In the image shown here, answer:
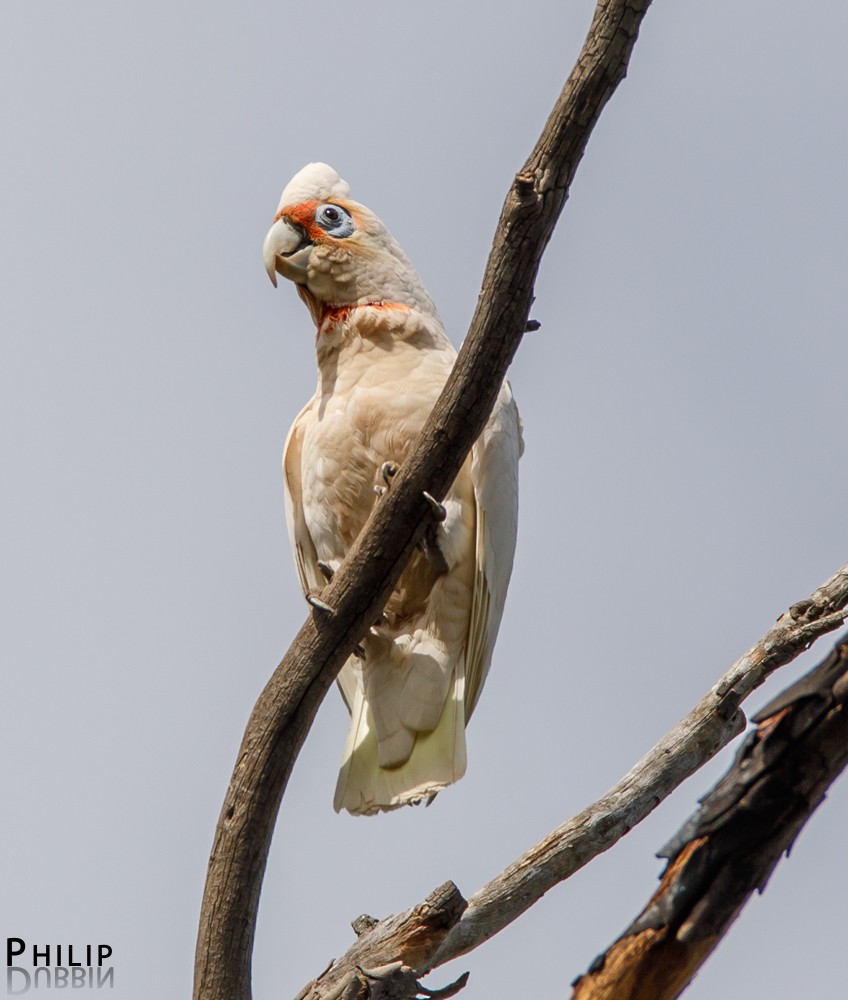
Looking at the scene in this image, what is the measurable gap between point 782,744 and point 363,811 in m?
3.05

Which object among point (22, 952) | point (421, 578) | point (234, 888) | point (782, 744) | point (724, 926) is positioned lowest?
point (724, 926)

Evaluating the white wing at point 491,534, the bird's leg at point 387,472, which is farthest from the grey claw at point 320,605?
the white wing at point 491,534

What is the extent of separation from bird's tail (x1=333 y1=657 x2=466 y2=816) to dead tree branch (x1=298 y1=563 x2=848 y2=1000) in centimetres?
94

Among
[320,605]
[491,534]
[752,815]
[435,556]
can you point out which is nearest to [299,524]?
[435,556]

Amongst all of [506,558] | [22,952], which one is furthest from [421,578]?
[22,952]

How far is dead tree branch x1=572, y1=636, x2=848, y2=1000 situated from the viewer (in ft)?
6.34

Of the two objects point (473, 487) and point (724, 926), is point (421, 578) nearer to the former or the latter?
point (473, 487)

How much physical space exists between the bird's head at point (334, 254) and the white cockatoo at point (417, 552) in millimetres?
108

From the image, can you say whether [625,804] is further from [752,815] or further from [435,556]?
[752,815]

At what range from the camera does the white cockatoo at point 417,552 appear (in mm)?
4793

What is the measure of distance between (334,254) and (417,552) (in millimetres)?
1426

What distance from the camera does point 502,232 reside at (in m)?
3.47

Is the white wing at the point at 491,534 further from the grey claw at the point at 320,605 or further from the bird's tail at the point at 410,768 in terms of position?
the grey claw at the point at 320,605

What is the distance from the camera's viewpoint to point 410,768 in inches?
189
